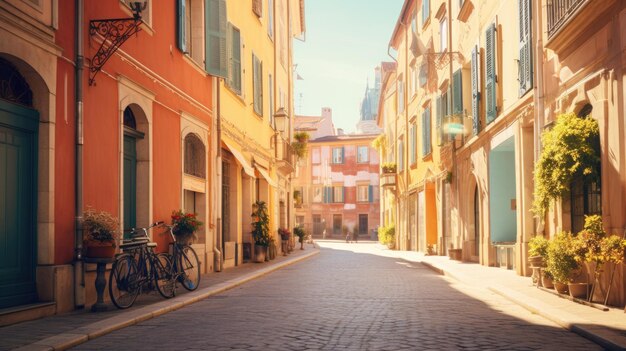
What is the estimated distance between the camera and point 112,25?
10438mm

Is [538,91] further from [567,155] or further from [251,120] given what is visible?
[251,120]

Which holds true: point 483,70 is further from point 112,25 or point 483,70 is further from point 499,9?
point 112,25

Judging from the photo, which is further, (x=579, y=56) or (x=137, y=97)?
(x=137, y=97)

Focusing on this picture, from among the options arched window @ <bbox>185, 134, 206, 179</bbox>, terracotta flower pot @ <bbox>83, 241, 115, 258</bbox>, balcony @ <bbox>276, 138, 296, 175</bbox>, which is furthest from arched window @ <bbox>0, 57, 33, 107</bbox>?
balcony @ <bbox>276, 138, 296, 175</bbox>

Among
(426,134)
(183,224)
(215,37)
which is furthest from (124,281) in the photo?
(426,134)

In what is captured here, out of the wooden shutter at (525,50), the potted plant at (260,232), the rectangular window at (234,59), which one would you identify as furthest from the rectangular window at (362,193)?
the wooden shutter at (525,50)

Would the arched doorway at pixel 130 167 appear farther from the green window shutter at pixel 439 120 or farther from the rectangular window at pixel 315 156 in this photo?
the rectangular window at pixel 315 156

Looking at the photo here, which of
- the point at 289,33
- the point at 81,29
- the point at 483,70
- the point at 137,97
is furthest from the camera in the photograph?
the point at 289,33

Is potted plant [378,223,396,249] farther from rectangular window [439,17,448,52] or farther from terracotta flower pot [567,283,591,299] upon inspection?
terracotta flower pot [567,283,591,299]

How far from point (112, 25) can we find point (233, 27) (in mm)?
9563

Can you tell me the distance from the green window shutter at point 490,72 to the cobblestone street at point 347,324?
6.18m

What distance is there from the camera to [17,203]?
28.2ft

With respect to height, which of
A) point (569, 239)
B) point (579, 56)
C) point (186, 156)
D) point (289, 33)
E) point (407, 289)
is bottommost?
point (407, 289)

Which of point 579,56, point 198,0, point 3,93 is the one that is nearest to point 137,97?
point 3,93
